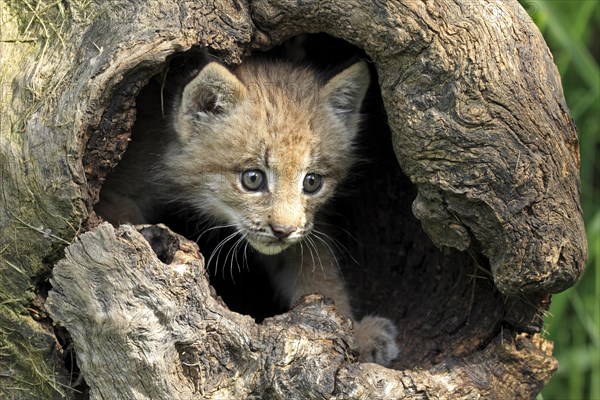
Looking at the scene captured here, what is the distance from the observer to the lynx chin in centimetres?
418

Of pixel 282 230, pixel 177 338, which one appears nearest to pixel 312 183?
pixel 282 230

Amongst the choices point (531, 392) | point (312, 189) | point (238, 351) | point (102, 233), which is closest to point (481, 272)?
point (531, 392)

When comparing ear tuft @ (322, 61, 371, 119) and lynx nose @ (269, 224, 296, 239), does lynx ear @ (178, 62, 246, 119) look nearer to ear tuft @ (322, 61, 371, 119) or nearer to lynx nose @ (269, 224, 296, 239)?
ear tuft @ (322, 61, 371, 119)

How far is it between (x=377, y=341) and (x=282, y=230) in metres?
0.80

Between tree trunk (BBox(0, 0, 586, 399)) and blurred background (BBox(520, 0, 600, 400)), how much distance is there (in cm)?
157

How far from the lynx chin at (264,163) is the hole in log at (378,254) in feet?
0.35

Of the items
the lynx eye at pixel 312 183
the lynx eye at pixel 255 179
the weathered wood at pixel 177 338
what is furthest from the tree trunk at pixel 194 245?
the lynx eye at pixel 312 183

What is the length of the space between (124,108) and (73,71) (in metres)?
0.27

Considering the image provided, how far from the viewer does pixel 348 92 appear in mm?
4453

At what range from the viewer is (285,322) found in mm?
3684

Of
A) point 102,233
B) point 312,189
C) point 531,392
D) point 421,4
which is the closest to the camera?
Result: point 102,233

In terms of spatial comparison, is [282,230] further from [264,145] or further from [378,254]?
[378,254]

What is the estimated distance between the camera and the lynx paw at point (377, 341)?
428 cm

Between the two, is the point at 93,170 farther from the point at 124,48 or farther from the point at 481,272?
the point at 481,272
